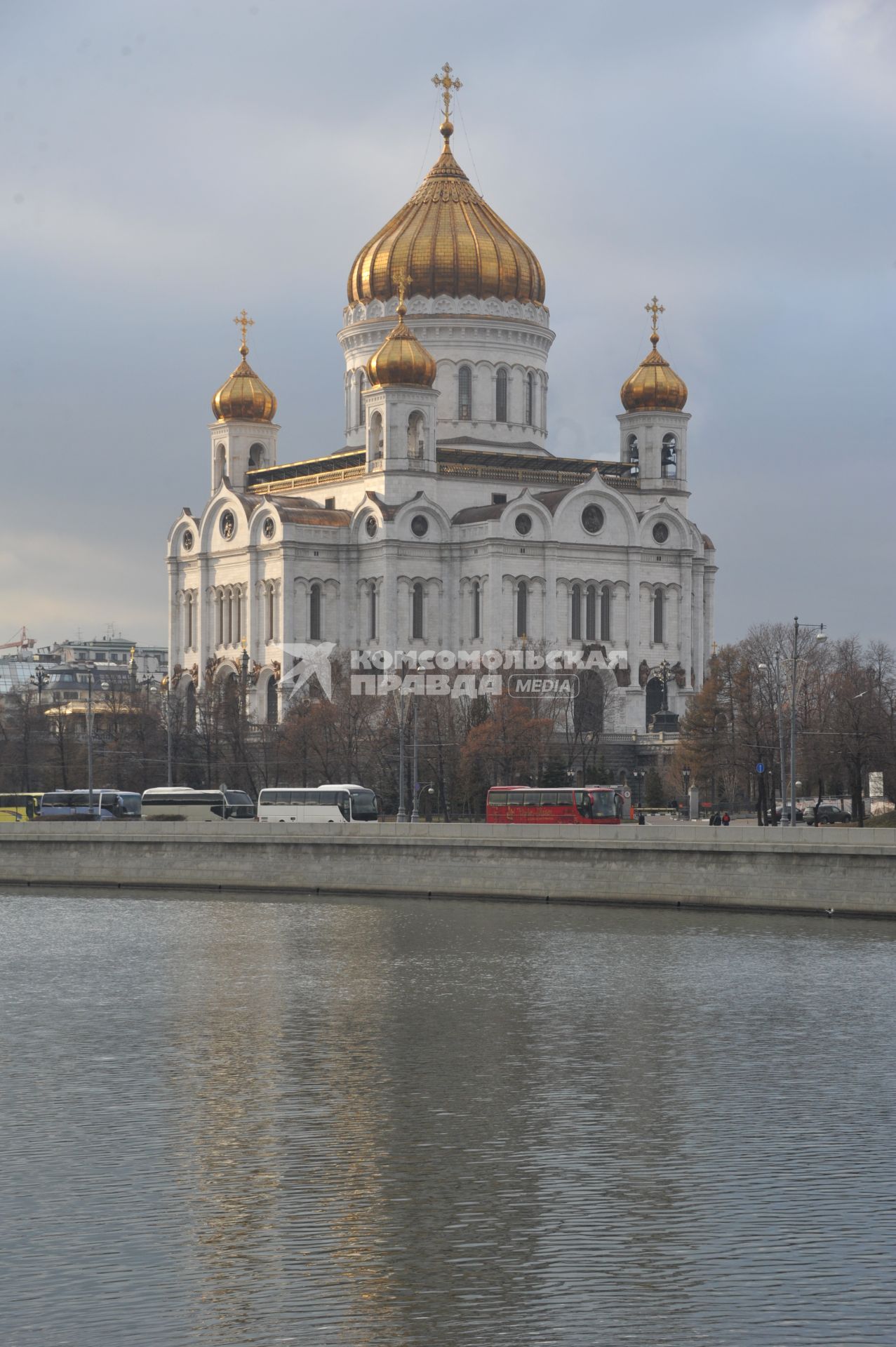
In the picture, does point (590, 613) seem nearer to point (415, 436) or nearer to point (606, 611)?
point (606, 611)

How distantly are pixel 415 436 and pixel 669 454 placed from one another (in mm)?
10251

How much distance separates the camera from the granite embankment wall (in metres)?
30.1

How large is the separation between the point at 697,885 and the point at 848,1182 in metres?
16.8

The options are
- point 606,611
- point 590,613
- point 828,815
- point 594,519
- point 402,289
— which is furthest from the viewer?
point 606,611

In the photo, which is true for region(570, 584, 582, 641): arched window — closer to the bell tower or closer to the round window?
the round window

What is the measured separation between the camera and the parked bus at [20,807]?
49.0 metres

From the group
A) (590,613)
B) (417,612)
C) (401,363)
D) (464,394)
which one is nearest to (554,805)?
(417,612)

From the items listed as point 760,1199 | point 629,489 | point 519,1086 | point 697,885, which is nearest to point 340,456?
point 629,489

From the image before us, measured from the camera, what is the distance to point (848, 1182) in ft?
48.1

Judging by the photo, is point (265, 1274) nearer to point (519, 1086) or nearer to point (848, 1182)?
point (848, 1182)

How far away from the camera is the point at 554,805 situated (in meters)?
41.9

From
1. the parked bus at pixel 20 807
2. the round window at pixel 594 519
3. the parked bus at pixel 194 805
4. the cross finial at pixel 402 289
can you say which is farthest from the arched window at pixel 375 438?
the parked bus at pixel 20 807

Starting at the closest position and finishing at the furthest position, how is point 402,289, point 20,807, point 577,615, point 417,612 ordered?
point 20,807
point 402,289
point 417,612
point 577,615

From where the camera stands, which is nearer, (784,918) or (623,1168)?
(623,1168)
